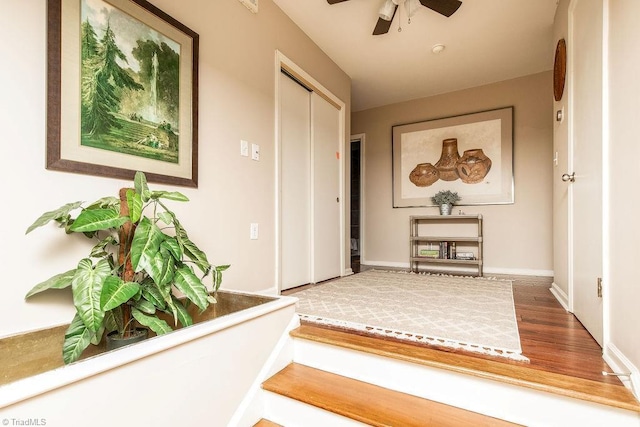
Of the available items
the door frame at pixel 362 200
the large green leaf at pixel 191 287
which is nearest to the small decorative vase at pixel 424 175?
the door frame at pixel 362 200

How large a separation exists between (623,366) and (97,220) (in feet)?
6.71

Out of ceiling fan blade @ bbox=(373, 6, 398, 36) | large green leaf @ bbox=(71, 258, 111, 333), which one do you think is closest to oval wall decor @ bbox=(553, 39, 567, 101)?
ceiling fan blade @ bbox=(373, 6, 398, 36)

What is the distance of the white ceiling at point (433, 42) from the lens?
265 centimetres

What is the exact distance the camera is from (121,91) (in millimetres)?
1525

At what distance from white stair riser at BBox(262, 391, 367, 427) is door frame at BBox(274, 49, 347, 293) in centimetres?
117

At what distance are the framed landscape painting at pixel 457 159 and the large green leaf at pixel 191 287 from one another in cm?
371

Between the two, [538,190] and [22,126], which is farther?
[538,190]

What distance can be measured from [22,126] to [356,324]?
5.92 ft

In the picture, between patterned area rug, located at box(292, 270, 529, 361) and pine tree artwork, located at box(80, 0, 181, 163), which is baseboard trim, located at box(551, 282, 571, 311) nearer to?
patterned area rug, located at box(292, 270, 529, 361)

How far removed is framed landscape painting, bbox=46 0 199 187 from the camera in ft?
4.29

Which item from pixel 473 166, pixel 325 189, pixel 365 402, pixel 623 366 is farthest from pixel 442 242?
pixel 365 402

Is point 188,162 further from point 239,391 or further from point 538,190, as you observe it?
point 538,190

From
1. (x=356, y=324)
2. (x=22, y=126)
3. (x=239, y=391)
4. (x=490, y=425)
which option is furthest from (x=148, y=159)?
(x=490, y=425)

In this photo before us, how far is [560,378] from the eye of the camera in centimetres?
114
